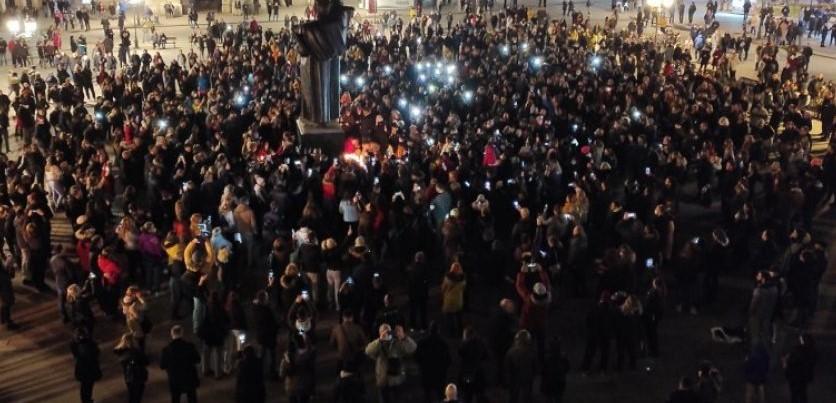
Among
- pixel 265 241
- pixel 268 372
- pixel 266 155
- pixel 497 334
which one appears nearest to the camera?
pixel 497 334

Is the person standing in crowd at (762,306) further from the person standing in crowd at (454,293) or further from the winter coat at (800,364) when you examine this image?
the person standing in crowd at (454,293)

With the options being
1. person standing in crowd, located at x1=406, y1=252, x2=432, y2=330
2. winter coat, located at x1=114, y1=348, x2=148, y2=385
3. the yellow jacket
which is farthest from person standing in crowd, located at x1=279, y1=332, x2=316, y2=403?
the yellow jacket

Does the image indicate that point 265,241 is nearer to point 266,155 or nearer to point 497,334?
point 266,155

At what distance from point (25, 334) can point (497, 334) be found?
263 inches

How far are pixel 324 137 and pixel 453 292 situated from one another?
7162 mm

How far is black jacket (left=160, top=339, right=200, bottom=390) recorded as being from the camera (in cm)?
883

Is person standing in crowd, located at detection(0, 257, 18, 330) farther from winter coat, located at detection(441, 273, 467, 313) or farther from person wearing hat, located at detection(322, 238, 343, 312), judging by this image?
winter coat, located at detection(441, 273, 467, 313)

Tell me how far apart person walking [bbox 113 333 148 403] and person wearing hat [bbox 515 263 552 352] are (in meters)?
4.51

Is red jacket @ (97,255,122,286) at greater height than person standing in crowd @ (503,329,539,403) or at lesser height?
greater

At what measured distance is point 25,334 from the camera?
37.7ft

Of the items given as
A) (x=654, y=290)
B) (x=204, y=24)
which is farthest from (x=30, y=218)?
(x=204, y=24)

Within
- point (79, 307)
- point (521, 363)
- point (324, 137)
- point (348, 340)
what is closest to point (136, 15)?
point (324, 137)

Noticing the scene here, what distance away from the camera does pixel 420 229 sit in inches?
485

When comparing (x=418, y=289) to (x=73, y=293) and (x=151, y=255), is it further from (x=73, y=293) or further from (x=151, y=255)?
(x=73, y=293)
